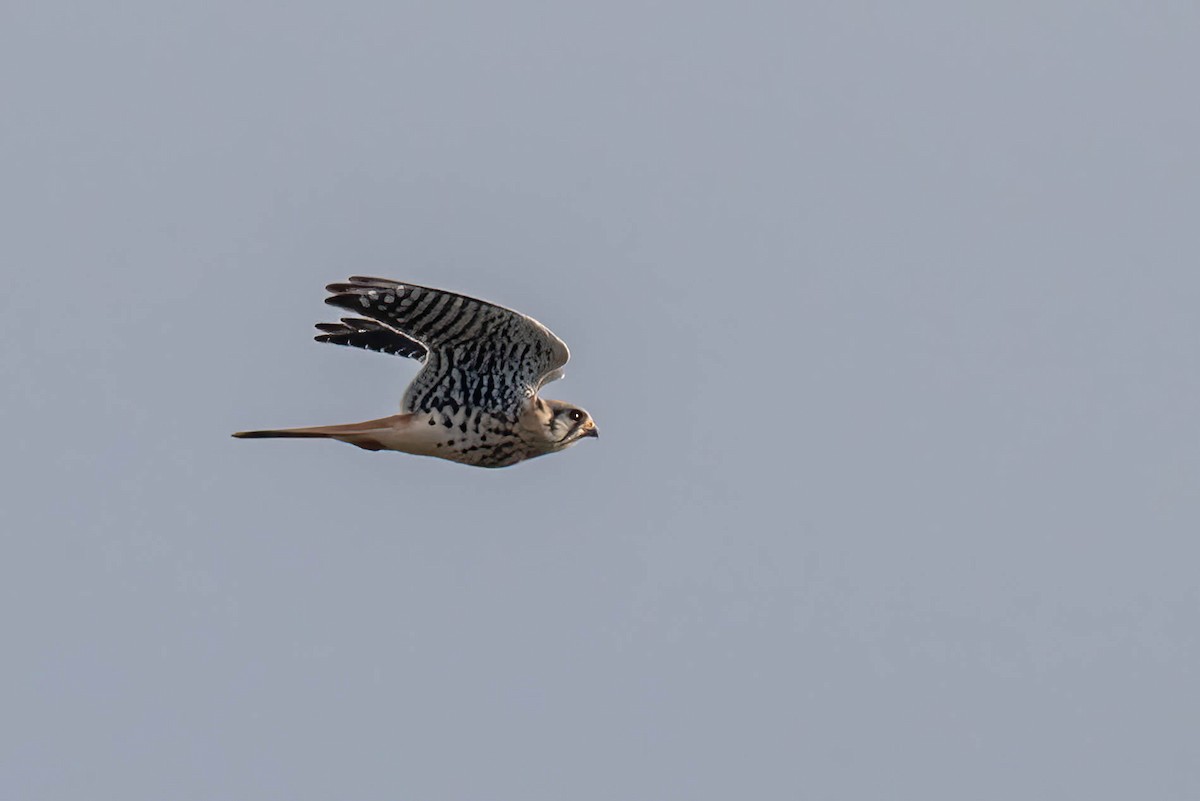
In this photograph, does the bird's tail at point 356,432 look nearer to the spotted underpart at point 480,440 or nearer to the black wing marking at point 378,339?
the spotted underpart at point 480,440

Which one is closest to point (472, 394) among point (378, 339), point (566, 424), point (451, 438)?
point (451, 438)

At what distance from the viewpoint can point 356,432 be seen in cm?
1630

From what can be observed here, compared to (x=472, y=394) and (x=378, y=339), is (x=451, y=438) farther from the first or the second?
(x=378, y=339)

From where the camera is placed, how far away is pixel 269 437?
15.9 meters

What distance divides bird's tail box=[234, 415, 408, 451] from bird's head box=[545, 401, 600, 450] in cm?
117

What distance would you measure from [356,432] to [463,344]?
107cm

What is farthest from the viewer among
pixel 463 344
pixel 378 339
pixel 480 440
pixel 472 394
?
pixel 378 339

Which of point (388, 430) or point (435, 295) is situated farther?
point (388, 430)

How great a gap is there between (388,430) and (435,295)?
146 centimetres

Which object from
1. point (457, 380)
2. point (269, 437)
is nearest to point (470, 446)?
point (457, 380)

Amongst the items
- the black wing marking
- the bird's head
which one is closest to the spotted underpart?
the bird's head

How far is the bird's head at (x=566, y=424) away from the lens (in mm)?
16781

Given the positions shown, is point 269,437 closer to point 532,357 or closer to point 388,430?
point 388,430

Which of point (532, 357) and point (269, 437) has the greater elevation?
point (532, 357)
